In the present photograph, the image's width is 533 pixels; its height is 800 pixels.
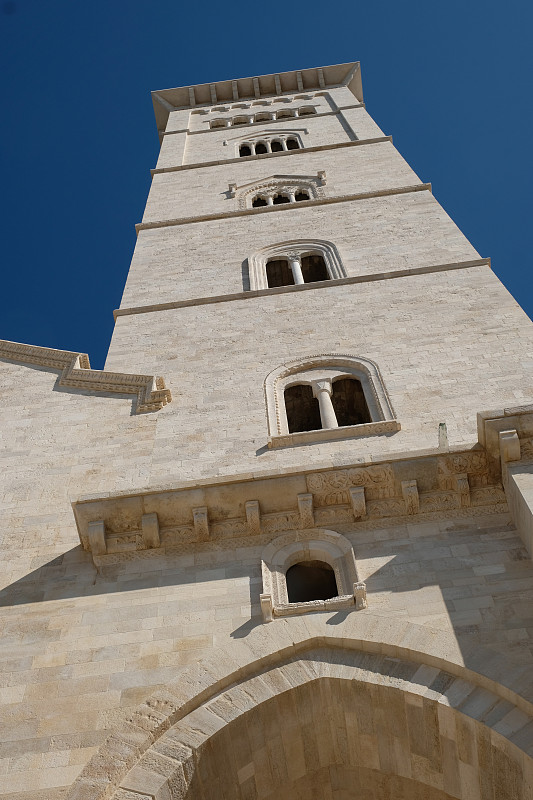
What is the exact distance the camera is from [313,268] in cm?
1795

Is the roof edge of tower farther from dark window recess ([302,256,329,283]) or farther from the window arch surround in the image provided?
the window arch surround

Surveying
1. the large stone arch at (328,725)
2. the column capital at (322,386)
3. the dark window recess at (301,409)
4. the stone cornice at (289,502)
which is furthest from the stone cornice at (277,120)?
the large stone arch at (328,725)

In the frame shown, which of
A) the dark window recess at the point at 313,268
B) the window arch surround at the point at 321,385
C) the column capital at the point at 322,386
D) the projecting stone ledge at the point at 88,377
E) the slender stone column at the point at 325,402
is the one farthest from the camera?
the dark window recess at the point at 313,268

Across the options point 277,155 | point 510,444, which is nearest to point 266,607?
point 510,444

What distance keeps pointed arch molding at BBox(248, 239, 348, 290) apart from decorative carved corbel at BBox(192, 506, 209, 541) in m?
8.07

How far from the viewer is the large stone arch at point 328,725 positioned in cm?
661

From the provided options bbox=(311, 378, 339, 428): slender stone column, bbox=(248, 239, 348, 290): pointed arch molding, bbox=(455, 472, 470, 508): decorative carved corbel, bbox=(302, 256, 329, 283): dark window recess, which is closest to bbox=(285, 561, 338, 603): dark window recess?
bbox=(455, 472, 470, 508): decorative carved corbel

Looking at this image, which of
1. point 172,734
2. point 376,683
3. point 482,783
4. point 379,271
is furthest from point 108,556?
point 379,271

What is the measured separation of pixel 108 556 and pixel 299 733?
283 cm

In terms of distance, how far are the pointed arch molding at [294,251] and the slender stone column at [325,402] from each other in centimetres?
432

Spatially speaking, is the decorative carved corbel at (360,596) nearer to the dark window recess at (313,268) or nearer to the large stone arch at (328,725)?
the large stone arch at (328,725)

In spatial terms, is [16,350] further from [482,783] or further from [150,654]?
[482,783]

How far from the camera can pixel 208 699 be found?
7.16 metres

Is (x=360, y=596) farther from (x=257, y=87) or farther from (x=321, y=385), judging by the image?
(x=257, y=87)
